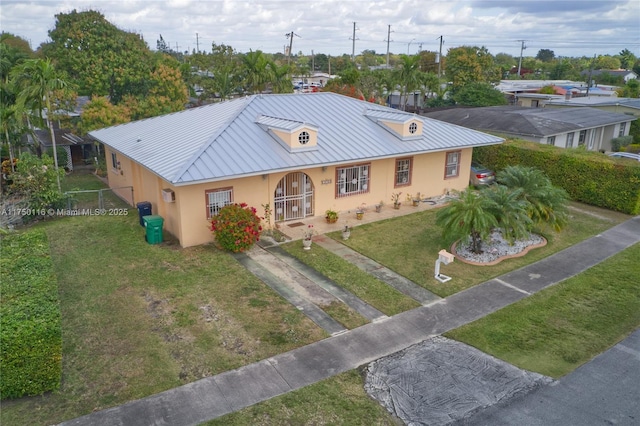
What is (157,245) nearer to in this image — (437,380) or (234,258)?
(234,258)

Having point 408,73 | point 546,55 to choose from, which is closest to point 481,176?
point 408,73

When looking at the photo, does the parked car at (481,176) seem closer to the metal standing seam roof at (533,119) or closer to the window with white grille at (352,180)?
the metal standing seam roof at (533,119)

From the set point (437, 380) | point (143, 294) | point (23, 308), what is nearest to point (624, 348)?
point (437, 380)

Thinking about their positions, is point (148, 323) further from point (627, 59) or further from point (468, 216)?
point (627, 59)

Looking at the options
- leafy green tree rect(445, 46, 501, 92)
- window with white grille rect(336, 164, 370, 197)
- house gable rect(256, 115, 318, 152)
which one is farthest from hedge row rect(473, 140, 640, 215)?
leafy green tree rect(445, 46, 501, 92)

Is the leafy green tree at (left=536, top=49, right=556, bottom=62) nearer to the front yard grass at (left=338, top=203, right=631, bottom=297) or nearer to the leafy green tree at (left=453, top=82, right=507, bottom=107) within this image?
the leafy green tree at (left=453, top=82, right=507, bottom=107)

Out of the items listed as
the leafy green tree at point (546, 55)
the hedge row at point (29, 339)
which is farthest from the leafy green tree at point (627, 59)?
the hedge row at point (29, 339)

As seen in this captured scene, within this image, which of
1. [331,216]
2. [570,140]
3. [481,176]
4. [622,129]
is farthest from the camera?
[622,129]
